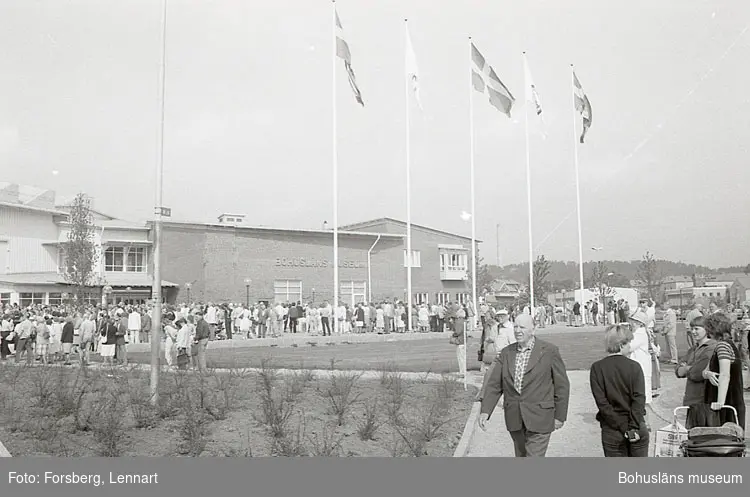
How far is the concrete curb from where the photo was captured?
7.98 metres

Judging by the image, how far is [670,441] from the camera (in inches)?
240

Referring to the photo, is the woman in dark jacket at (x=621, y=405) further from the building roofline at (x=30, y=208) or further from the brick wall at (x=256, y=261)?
the brick wall at (x=256, y=261)

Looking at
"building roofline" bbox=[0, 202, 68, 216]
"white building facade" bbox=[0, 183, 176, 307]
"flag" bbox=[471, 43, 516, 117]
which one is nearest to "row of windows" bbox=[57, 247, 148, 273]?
"white building facade" bbox=[0, 183, 176, 307]

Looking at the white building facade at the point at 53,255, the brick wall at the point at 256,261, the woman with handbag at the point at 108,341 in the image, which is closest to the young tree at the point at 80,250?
the white building facade at the point at 53,255

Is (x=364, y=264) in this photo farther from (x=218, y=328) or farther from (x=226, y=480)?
(x=226, y=480)

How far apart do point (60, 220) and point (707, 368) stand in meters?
34.1

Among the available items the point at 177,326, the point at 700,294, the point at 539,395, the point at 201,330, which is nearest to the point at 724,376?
the point at 539,395

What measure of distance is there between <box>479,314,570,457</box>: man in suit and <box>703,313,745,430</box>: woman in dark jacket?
1.28m

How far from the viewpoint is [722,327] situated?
6.30 meters

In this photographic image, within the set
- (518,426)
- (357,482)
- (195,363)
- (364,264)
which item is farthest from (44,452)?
(364,264)

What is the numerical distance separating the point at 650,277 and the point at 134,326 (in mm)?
16159

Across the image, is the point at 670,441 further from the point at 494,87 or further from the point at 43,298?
the point at 43,298

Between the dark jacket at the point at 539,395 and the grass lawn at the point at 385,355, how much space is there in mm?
8579

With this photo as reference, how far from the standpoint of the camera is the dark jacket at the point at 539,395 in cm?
598
